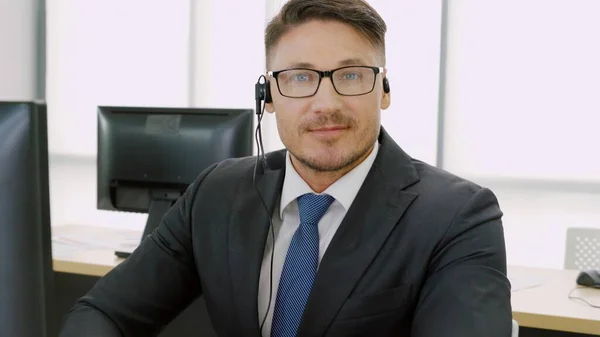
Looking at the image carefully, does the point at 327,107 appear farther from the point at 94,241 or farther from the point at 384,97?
the point at 94,241

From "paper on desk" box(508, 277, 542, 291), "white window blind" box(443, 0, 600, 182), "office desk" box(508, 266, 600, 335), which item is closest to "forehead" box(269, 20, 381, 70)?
"office desk" box(508, 266, 600, 335)

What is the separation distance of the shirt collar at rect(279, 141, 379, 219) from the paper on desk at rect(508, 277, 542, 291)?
80 cm

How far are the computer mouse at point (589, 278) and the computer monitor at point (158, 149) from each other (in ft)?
3.34

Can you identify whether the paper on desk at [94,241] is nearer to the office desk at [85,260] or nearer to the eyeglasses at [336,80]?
the office desk at [85,260]

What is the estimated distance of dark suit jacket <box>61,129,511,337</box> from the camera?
1.24m

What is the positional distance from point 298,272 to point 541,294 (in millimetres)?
899

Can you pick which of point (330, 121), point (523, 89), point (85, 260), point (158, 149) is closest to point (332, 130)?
point (330, 121)

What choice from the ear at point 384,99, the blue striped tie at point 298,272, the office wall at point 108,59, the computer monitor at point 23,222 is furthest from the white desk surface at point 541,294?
the office wall at point 108,59

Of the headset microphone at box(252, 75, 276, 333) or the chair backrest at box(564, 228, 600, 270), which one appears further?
the chair backrest at box(564, 228, 600, 270)

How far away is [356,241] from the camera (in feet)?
4.42

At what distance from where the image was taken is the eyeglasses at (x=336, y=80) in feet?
4.49

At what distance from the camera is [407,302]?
1316mm

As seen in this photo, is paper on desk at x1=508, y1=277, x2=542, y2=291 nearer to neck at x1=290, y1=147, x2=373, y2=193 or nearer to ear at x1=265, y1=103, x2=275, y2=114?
neck at x1=290, y1=147, x2=373, y2=193

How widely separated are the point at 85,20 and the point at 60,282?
8.00 feet
